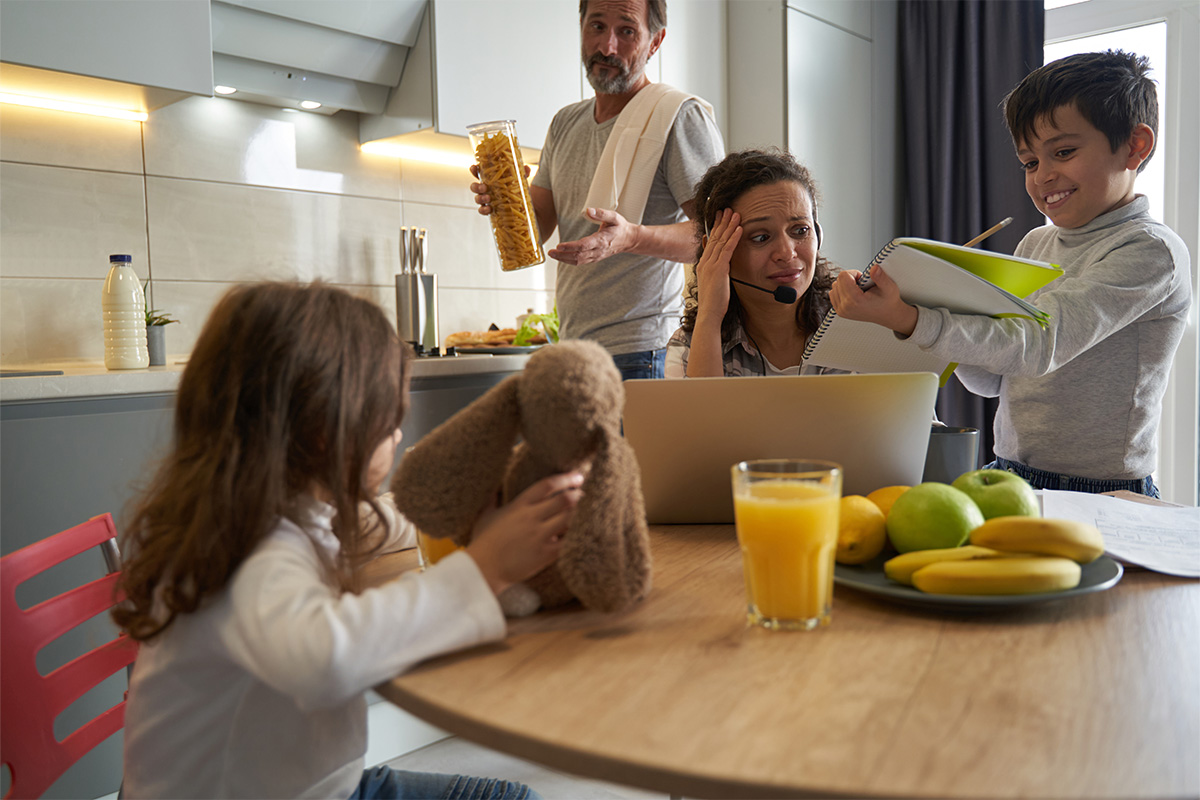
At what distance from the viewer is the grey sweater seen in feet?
4.35

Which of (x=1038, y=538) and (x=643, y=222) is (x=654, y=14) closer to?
(x=643, y=222)

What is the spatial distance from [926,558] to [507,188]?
1348 millimetres

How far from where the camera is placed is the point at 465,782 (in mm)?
953

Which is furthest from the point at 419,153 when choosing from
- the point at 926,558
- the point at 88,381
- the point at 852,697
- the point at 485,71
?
the point at 852,697

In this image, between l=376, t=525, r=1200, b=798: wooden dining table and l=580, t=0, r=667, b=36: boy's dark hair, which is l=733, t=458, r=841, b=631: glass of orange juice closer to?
l=376, t=525, r=1200, b=798: wooden dining table

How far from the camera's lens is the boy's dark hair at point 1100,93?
1.43 meters

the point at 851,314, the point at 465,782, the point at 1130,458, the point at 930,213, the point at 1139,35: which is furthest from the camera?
the point at 930,213

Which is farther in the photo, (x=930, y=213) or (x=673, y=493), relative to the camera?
(x=930, y=213)

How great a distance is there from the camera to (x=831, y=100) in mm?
3322

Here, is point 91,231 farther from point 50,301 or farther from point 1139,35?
point 1139,35

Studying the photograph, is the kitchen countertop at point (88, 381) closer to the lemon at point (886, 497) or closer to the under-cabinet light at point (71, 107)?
the under-cabinet light at point (71, 107)

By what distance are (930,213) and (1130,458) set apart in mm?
2256

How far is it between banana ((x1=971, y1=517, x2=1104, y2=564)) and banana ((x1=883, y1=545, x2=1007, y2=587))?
0.04ft

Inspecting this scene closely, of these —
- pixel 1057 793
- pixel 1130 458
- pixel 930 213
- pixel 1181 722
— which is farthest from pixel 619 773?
pixel 930 213
